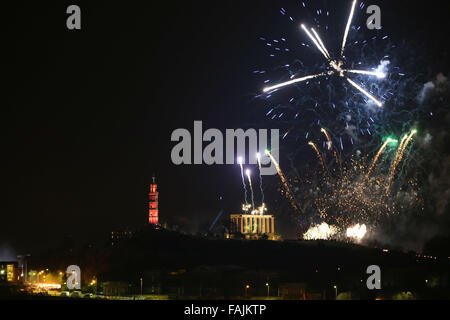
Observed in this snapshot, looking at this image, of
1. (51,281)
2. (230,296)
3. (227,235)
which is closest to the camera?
(230,296)

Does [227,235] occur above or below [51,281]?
above

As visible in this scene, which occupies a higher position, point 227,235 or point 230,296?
point 227,235

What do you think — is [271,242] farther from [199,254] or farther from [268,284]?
[268,284]
